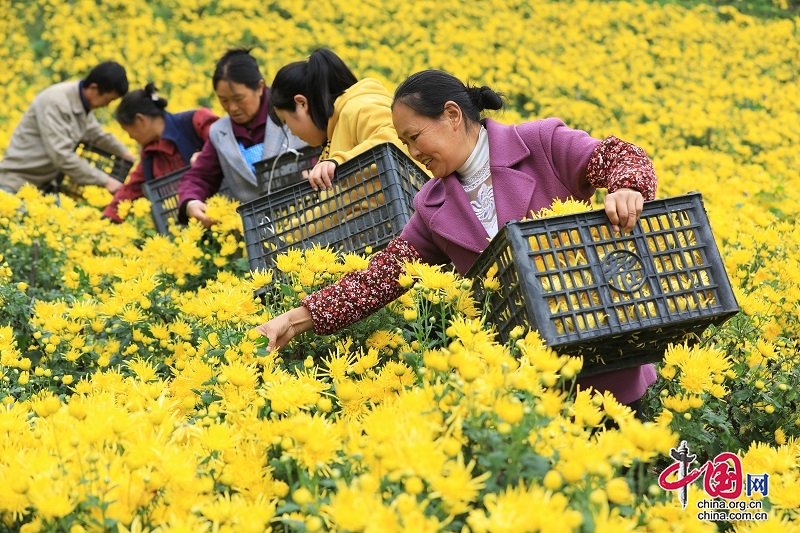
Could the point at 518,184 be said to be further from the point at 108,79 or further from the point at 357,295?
the point at 108,79

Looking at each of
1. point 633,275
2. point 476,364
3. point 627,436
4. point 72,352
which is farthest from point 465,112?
point 72,352

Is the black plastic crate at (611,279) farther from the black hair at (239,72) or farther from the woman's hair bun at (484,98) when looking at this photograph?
the black hair at (239,72)

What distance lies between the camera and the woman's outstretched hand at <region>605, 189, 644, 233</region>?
2006 millimetres

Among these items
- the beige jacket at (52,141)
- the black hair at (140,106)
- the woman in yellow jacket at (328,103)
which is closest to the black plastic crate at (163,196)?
the black hair at (140,106)

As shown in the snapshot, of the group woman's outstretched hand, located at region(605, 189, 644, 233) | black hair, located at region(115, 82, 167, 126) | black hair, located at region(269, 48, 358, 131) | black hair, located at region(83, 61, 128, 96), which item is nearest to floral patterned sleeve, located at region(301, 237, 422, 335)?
woman's outstretched hand, located at region(605, 189, 644, 233)

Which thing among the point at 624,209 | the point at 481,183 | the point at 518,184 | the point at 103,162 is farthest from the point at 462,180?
the point at 103,162

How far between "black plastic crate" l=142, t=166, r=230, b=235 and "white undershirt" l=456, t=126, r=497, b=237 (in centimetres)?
264

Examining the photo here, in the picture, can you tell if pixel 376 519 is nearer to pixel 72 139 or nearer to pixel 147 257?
pixel 147 257

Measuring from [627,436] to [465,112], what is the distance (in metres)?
1.27

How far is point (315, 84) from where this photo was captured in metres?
3.62

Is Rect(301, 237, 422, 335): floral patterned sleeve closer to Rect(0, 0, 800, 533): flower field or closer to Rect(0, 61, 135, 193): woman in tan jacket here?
Rect(0, 0, 800, 533): flower field

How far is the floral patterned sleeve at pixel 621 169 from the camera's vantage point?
2.12 meters

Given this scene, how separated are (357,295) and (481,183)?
19.5 inches

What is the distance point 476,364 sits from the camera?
5.31 ft
